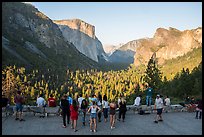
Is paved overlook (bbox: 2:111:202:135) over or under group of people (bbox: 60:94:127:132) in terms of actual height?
under

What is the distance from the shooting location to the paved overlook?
1405 centimetres

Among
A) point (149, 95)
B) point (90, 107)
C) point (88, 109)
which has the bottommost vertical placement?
point (88, 109)

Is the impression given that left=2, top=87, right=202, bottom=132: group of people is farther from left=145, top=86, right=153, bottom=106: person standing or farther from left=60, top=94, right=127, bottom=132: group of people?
left=145, top=86, right=153, bottom=106: person standing

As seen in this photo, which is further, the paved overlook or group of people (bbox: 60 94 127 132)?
group of people (bbox: 60 94 127 132)

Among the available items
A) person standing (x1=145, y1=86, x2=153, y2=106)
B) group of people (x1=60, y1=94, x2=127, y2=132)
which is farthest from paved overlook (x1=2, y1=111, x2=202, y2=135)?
person standing (x1=145, y1=86, x2=153, y2=106)

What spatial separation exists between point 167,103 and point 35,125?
9366mm

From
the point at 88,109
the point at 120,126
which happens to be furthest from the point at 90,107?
the point at 120,126

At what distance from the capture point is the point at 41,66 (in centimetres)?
17575

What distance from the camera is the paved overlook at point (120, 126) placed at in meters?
14.0

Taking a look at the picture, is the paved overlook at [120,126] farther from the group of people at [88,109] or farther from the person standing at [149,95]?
the person standing at [149,95]

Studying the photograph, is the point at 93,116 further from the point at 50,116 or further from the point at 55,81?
the point at 55,81

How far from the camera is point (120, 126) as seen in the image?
51.1 feet

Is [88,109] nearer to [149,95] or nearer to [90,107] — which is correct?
[90,107]

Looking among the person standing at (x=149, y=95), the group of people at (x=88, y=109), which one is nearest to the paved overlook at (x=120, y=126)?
the group of people at (x=88, y=109)
